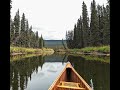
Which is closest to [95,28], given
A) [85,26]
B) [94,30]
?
[94,30]

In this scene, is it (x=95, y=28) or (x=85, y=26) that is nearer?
(x=95, y=28)

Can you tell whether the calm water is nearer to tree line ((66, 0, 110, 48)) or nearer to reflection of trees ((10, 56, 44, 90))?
reflection of trees ((10, 56, 44, 90))

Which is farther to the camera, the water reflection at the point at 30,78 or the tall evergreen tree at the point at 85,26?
the tall evergreen tree at the point at 85,26

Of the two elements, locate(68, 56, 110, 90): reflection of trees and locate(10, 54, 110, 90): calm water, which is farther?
locate(10, 54, 110, 90): calm water

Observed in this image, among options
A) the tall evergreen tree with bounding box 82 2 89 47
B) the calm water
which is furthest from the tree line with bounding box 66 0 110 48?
the calm water

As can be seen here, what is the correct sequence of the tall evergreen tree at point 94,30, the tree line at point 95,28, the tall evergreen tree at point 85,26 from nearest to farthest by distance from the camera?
the tree line at point 95,28 < the tall evergreen tree at point 94,30 < the tall evergreen tree at point 85,26

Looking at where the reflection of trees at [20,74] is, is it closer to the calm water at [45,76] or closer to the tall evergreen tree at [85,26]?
the calm water at [45,76]

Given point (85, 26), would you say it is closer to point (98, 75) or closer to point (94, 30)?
point (94, 30)

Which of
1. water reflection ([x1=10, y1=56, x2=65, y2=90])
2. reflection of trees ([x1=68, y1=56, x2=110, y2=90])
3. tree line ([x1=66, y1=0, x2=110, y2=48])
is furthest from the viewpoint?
tree line ([x1=66, y1=0, x2=110, y2=48])

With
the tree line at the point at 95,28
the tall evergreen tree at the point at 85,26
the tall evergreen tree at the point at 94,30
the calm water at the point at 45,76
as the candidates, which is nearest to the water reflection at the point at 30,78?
the calm water at the point at 45,76
